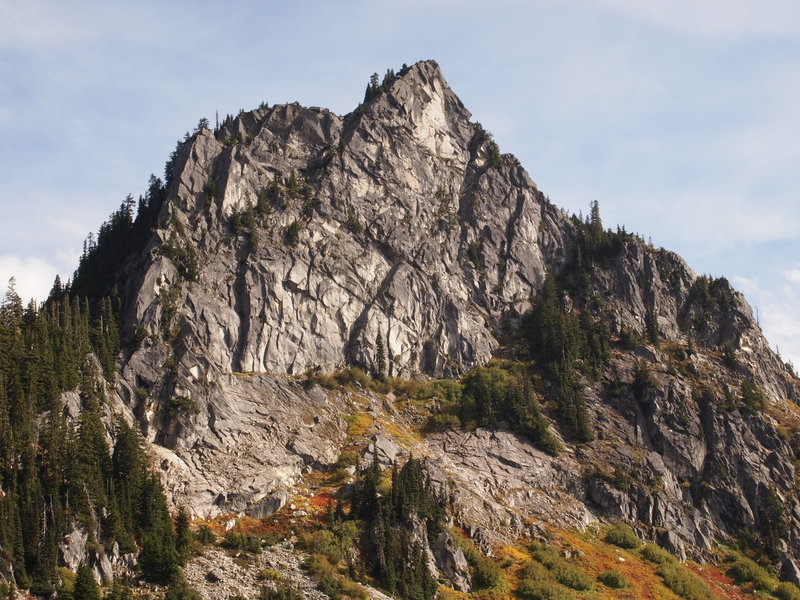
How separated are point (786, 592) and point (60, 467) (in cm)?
8493

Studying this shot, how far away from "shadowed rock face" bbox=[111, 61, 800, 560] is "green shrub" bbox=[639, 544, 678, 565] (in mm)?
4061

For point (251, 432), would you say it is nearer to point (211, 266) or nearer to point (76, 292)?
point (211, 266)

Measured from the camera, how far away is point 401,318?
137 m

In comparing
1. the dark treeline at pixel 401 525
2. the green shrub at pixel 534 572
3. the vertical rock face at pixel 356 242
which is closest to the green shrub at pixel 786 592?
the green shrub at pixel 534 572

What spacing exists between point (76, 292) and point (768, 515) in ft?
349

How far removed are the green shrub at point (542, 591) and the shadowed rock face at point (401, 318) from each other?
1190cm

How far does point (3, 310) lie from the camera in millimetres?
103312

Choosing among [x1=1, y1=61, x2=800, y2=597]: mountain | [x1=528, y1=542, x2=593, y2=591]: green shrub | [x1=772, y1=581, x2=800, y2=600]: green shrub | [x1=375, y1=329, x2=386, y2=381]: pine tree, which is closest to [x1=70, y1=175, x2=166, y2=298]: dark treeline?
[x1=1, y1=61, x2=800, y2=597]: mountain

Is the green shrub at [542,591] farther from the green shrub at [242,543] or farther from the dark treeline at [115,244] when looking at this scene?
the dark treeline at [115,244]

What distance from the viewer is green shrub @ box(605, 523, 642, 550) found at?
344 feet

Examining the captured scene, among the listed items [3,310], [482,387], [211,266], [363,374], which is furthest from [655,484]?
[3,310]

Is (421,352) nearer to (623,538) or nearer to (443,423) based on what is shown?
(443,423)

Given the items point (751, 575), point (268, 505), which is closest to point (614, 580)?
point (751, 575)

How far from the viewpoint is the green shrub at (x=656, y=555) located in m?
103
